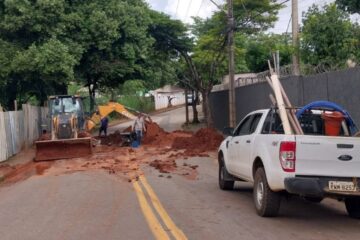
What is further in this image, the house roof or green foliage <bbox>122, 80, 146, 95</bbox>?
the house roof

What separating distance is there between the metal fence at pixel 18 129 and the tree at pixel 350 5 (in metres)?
14.3

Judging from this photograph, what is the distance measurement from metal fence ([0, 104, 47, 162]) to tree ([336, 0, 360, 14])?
14.3 meters

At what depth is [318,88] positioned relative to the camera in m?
17.5

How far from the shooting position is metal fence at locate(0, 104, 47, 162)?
24266 millimetres

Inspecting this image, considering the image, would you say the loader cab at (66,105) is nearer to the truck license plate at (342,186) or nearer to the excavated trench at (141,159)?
the excavated trench at (141,159)

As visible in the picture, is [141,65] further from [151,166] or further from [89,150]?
[151,166]

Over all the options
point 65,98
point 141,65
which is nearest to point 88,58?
point 141,65

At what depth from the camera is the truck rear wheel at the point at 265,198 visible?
383 inches

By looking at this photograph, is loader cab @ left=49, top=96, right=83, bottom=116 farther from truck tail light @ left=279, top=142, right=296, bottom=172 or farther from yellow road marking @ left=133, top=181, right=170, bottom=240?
truck tail light @ left=279, top=142, right=296, bottom=172

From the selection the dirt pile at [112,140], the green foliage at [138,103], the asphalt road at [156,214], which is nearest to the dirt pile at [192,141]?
the dirt pile at [112,140]

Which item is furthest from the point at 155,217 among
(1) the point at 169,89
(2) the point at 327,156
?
(1) the point at 169,89

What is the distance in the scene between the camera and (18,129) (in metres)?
28.2

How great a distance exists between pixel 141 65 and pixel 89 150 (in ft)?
51.8

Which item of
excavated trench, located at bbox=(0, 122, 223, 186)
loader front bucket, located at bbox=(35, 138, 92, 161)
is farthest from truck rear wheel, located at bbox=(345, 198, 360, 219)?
loader front bucket, located at bbox=(35, 138, 92, 161)
